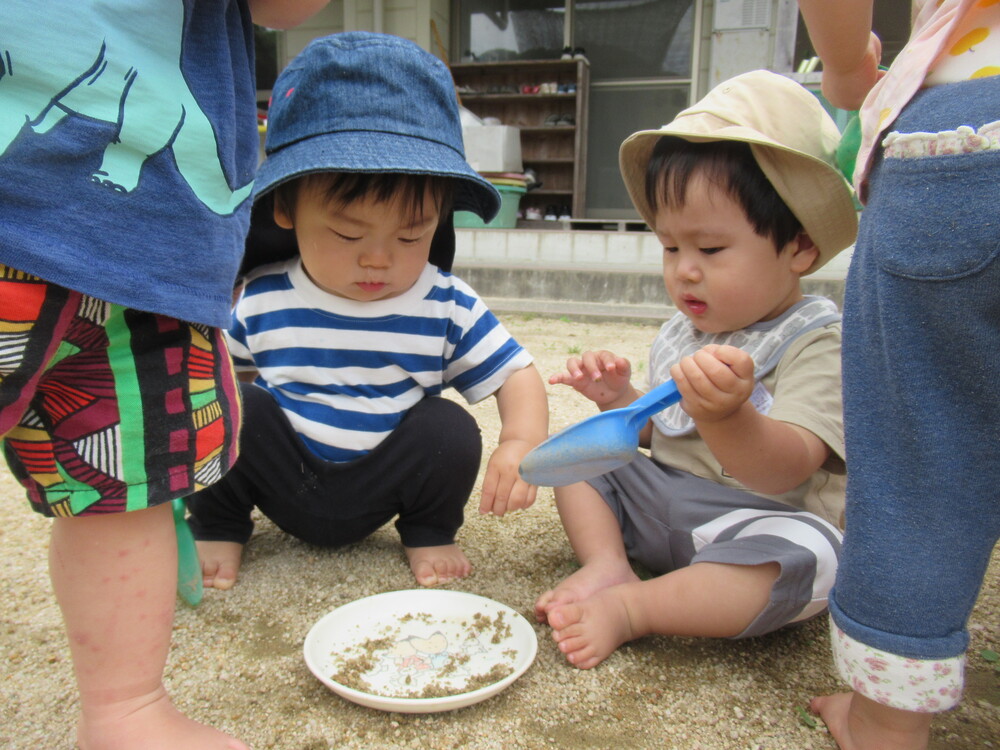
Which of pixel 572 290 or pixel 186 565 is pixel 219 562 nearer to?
pixel 186 565

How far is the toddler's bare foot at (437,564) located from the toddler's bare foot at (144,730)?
0.46 m

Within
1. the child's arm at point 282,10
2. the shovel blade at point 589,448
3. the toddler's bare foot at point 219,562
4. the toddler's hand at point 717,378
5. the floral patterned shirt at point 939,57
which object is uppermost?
the child's arm at point 282,10

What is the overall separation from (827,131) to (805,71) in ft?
12.3

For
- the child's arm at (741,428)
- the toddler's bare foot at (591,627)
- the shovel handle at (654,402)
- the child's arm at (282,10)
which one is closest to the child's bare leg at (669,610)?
the toddler's bare foot at (591,627)

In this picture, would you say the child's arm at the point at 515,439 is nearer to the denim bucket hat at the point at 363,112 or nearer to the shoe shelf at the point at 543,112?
the denim bucket hat at the point at 363,112

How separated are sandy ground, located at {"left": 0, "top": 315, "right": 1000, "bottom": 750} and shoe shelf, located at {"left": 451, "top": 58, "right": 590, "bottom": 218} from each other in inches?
217

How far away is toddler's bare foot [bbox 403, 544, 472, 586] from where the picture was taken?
1.24 metres

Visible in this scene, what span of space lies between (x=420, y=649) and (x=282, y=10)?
0.79 m

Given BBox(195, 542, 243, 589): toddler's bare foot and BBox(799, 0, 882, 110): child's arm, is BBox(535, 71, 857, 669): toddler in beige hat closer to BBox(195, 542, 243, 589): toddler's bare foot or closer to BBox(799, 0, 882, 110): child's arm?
BBox(799, 0, 882, 110): child's arm

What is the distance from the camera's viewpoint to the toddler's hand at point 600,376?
1.31 metres

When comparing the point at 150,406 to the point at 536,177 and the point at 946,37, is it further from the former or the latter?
the point at 536,177

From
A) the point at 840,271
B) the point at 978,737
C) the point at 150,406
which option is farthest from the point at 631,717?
the point at 840,271

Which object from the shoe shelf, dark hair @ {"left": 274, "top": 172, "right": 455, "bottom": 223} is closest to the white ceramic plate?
dark hair @ {"left": 274, "top": 172, "right": 455, "bottom": 223}

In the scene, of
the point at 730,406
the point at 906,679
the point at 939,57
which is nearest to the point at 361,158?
the point at 730,406
